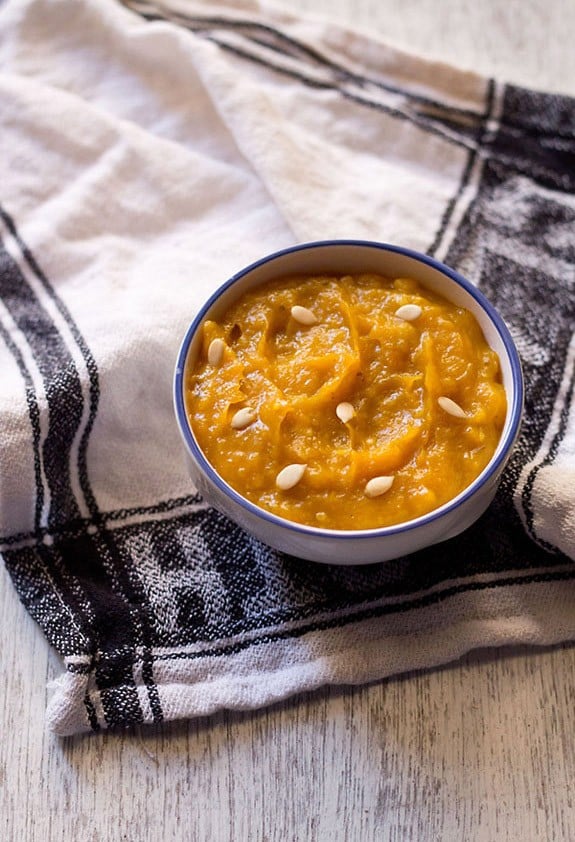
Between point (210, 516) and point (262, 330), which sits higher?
point (262, 330)

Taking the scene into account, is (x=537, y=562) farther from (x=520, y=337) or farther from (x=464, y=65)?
(x=464, y=65)

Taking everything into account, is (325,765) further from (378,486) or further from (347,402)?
(347,402)

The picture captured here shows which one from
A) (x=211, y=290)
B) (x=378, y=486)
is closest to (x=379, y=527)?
(x=378, y=486)

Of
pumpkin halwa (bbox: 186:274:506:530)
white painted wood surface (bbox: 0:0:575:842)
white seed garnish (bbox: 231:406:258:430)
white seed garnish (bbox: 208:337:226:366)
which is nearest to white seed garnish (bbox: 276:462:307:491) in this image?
pumpkin halwa (bbox: 186:274:506:530)

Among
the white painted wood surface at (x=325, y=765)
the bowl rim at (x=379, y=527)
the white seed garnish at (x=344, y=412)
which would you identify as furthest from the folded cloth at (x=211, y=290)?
the white seed garnish at (x=344, y=412)

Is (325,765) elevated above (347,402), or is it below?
below

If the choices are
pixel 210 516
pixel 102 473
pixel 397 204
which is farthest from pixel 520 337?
pixel 102 473

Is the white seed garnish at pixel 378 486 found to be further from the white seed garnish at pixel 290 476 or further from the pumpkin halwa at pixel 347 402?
the white seed garnish at pixel 290 476
